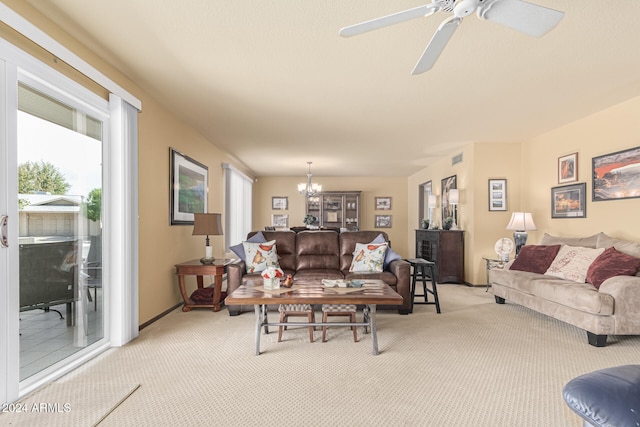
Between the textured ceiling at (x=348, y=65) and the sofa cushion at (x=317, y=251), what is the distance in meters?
1.55

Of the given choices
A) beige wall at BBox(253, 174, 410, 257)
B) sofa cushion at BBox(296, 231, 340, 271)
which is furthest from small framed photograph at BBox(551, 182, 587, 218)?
beige wall at BBox(253, 174, 410, 257)

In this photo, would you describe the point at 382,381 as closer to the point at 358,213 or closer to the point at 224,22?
the point at 224,22

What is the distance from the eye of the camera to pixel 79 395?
2166mm

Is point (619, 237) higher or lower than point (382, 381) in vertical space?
higher

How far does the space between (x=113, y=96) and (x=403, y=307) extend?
144 inches

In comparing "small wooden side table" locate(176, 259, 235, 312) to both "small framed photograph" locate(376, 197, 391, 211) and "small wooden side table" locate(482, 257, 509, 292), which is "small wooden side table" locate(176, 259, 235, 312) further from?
"small framed photograph" locate(376, 197, 391, 211)

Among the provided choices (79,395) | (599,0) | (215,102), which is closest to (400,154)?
(215,102)

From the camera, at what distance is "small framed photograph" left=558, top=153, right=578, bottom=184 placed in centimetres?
468

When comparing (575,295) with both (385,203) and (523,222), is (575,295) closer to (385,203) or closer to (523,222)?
(523,222)

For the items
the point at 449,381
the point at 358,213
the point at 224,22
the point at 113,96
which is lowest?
the point at 449,381

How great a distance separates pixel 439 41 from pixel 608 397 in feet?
6.12

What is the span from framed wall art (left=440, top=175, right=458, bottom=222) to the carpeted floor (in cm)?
331

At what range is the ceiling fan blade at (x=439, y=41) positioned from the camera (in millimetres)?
1842

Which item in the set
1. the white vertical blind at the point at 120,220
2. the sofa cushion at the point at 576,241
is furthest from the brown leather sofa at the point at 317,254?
the sofa cushion at the point at 576,241
